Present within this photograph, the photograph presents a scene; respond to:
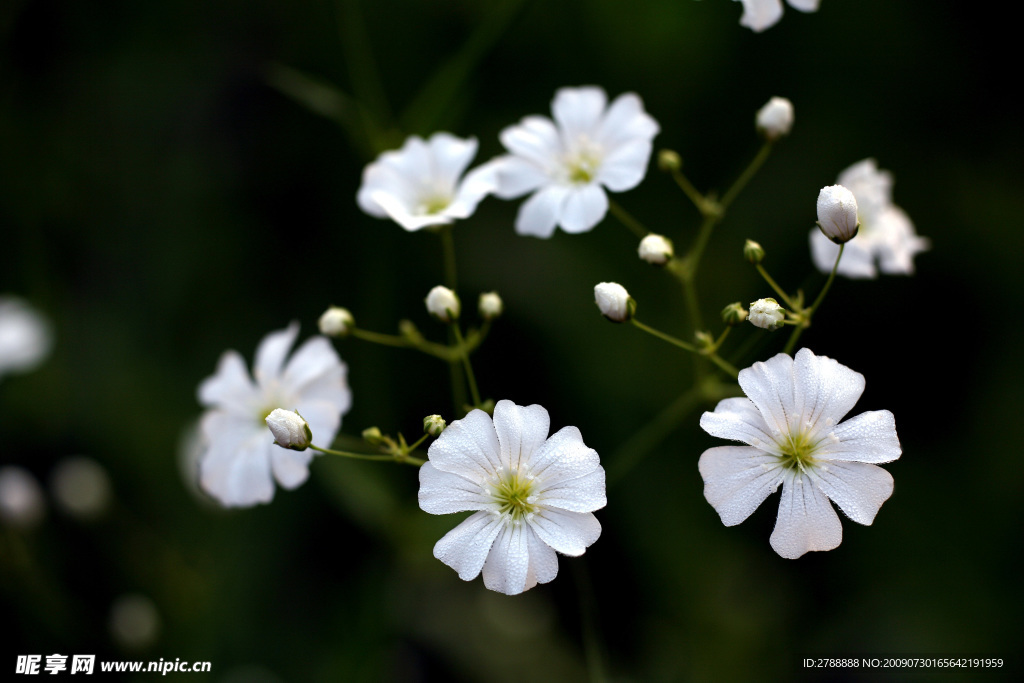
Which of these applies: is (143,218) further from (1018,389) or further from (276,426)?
(1018,389)

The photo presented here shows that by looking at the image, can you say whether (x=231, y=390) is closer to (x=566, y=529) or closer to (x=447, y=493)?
(x=447, y=493)

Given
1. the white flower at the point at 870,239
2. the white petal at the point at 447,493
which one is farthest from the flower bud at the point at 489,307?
the white flower at the point at 870,239

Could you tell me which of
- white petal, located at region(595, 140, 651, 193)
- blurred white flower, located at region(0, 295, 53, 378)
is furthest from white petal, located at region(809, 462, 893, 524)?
blurred white flower, located at region(0, 295, 53, 378)

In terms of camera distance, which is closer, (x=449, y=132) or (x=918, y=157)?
(x=449, y=132)

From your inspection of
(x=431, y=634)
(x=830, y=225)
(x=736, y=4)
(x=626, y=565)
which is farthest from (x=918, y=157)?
(x=431, y=634)

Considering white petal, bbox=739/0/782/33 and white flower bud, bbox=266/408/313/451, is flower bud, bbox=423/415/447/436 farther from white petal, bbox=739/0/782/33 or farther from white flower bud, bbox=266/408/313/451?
white petal, bbox=739/0/782/33

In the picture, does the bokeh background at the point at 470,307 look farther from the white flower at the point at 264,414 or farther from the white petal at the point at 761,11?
the white petal at the point at 761,11
